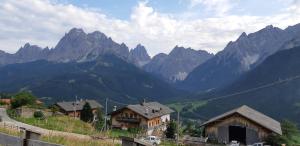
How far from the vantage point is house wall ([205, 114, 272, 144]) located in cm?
6156

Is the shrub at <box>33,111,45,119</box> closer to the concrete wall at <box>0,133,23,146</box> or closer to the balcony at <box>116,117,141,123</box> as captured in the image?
the balcony at <box>116,117,141,123</box>

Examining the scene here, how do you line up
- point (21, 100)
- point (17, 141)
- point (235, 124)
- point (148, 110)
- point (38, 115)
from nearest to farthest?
point (17, 141) < point (235, 124) < point (38, 115) < point (21, 100) < point (148, 110)

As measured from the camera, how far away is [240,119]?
62094mm

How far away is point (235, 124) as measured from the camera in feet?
204

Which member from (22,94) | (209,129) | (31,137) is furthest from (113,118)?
(31,137)

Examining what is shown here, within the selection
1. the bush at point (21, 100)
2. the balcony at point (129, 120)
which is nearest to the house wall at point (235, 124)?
the balcony at point (129, 120)

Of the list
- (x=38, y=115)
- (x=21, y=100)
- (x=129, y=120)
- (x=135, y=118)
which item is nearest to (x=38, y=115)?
(x=38, y=115)

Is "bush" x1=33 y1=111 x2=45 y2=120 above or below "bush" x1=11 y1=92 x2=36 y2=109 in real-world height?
below

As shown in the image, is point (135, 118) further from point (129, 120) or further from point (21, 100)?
point (21, 100)


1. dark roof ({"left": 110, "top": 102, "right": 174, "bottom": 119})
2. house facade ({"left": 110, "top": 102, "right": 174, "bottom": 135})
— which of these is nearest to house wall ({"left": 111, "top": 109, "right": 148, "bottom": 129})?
house facade ({"left": 110, "top": 102, "right": 174, "bottom": 135})

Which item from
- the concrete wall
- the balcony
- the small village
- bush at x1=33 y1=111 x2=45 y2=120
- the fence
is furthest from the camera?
the balcony

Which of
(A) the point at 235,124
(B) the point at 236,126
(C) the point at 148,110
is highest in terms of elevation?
(C) the point at 148,110

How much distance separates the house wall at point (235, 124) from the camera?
202ft

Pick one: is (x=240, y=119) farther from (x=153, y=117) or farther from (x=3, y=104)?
(x=3, y=104)
